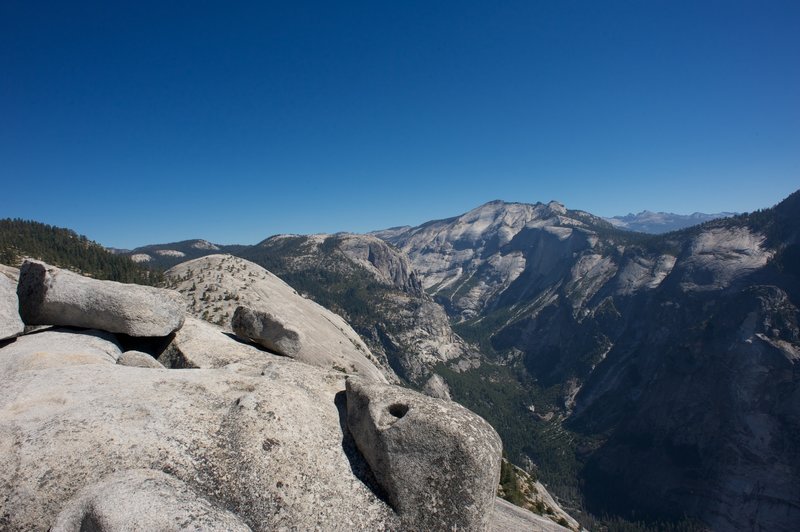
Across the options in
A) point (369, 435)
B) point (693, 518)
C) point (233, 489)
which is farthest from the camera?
point (693, 518)

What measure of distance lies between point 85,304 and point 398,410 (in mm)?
14813

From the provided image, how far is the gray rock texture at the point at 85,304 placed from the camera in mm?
16969

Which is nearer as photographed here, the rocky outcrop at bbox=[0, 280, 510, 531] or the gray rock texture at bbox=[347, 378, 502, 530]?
the rocky outcrop at bbox=[0, 280, 510, 531]

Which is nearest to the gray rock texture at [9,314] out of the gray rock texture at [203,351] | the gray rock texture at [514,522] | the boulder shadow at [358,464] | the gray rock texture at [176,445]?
the gray rock texture at [176,445]

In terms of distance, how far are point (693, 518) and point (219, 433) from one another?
202 m

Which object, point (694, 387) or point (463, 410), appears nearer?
point (463, 410)

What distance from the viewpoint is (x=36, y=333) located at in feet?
54.2

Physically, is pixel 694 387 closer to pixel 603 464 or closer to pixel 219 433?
pixel 603 464

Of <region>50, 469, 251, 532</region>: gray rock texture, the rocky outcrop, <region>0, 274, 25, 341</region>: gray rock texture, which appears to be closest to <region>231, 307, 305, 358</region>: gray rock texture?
the rocky outcrop

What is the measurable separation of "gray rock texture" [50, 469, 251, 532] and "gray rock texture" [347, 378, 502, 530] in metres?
4.16

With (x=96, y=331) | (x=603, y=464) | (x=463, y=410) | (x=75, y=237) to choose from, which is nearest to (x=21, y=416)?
(x=96, y=331)

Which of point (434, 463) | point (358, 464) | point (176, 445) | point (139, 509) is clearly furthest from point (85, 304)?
point (434, 463)

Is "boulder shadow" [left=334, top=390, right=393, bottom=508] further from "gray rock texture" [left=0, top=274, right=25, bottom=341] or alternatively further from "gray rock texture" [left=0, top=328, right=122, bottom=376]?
"gray rock texture" [left=0, top=274, right=25, bottom=341]

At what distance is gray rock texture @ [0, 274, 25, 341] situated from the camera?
1552cm
